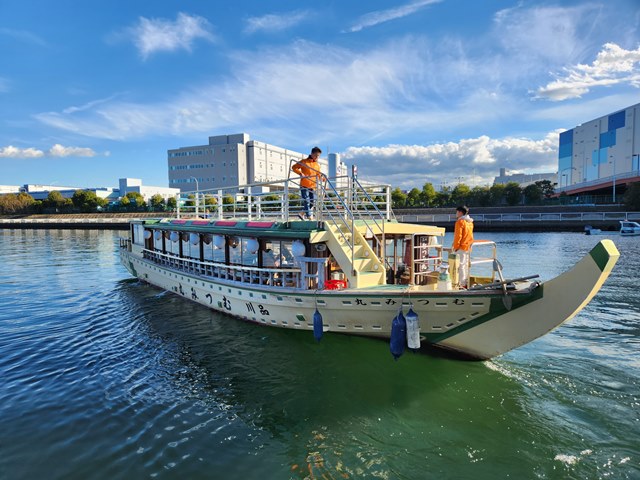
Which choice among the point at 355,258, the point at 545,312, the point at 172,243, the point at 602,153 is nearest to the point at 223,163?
the point at 602,153

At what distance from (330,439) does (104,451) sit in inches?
138

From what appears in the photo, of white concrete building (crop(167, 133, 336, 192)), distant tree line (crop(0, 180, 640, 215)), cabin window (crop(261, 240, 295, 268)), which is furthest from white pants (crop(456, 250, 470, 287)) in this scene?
white concrete building (crop(167, 133, 336, 192))

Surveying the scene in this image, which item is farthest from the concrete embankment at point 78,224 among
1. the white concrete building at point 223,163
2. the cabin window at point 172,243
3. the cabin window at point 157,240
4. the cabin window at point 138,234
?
the cabin window at point 172,243

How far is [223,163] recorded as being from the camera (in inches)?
4437

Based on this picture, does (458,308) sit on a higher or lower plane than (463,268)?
lower

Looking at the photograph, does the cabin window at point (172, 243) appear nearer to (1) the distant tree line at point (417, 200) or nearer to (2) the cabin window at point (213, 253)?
(2) the cabin window at point (213, 253)

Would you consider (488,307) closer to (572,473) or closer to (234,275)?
(572,473)

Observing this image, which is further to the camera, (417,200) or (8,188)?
(8,188)

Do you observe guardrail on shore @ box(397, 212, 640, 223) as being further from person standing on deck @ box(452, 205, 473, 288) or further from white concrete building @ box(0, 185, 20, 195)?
white concrete building @ box(0, 185, 20, 195)

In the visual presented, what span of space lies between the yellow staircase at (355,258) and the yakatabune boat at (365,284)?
26 millimetres

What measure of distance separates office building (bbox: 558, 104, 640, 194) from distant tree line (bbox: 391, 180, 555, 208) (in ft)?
35.9

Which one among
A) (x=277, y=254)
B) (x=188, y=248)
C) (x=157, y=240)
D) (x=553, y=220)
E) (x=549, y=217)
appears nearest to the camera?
(x=277, y=254)

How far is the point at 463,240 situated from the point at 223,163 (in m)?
111

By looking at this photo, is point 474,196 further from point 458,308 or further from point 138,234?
point 458,308
